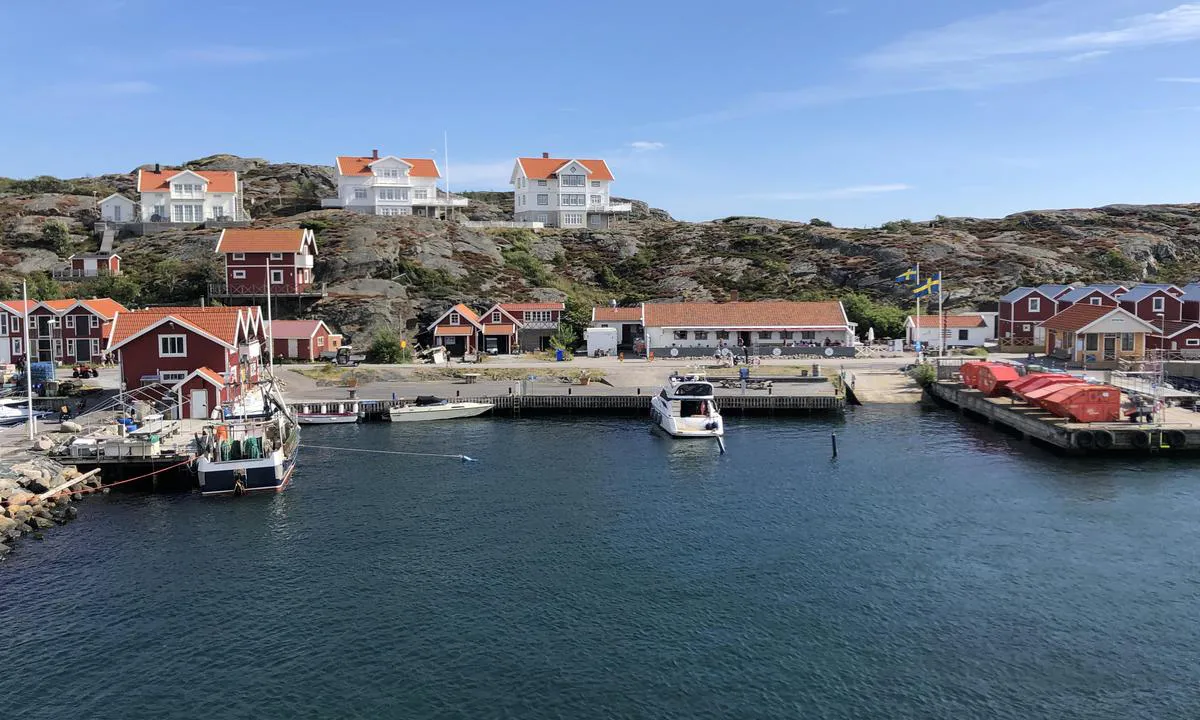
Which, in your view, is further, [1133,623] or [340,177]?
[340,177]

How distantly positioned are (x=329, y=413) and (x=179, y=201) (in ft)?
243

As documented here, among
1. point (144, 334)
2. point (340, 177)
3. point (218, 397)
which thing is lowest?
point (218, 397)

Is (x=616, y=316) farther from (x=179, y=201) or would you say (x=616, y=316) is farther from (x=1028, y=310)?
(x=179, y=201)

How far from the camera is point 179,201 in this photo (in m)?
119

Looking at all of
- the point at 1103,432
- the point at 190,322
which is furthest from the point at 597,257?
the point at 1103,432

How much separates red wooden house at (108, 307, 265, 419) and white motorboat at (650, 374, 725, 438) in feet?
82.0

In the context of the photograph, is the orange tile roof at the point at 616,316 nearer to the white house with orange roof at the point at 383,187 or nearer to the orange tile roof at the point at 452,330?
the orange tile roof at the point at 452,330

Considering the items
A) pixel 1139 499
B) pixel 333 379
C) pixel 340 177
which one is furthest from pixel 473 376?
pixel 340 177

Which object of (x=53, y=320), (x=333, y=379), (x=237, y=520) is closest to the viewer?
A: (x=237, y=520)

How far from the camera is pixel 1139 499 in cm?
3884

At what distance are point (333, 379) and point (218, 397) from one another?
16903 mm

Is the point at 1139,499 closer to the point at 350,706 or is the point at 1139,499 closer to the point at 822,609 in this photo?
the point at 822,609

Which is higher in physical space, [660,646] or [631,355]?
[631,355]

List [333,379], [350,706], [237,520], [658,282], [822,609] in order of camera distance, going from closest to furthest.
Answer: [350,706] → [822,609] → [237,520] → [333,379] → [658,282]
